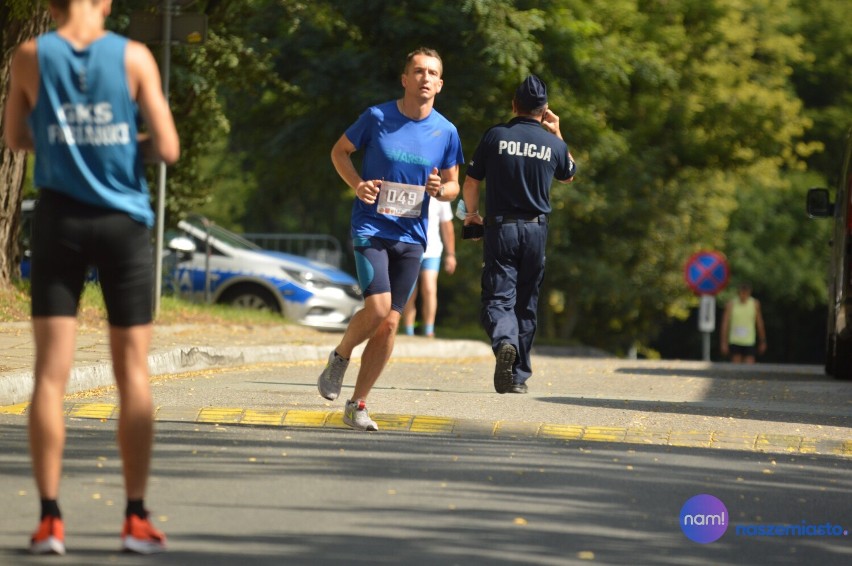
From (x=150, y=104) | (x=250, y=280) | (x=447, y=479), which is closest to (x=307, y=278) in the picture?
(x=250, y=280)

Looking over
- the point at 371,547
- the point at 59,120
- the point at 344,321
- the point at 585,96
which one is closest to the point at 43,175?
the point at 59,120

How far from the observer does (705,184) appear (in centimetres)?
3784

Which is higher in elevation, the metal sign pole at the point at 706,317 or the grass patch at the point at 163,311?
the grass patch at the point at 163,311

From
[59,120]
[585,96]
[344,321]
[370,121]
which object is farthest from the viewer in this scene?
[585,96]

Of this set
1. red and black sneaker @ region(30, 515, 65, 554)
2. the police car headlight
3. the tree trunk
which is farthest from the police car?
red and black sneaker @ region(30, 515, 65, 554)

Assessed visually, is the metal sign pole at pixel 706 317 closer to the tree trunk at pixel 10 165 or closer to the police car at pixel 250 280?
Result: the police car at pixel 250 280

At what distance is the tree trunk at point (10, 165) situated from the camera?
1572cm

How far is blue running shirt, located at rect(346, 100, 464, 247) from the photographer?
863cm

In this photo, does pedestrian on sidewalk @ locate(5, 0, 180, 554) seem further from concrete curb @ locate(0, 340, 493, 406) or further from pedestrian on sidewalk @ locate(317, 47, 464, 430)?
concrete curb @ locate(0, 340, 493, 406)

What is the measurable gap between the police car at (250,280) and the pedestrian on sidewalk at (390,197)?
12551 millimetres

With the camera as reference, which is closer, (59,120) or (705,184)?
(59,120)

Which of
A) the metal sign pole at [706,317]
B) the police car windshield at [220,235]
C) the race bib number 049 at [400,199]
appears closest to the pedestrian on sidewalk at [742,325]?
the metal sign pole at [706,317]

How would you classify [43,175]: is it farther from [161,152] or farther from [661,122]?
[661,122]

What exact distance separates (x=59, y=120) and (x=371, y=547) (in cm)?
163
